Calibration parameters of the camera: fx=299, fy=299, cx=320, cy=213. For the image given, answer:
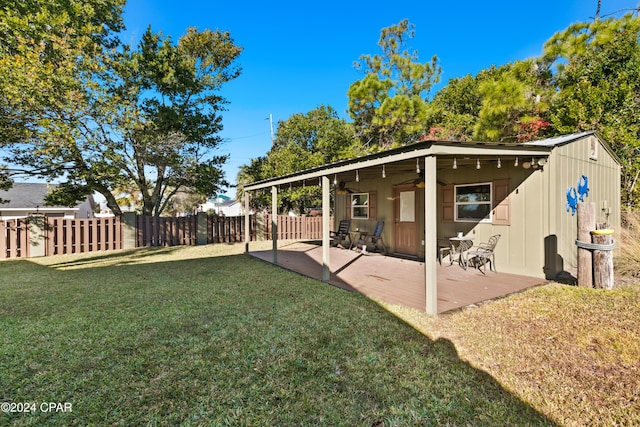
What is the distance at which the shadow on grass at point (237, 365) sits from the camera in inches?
79.2

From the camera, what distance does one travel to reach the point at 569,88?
37.3ft

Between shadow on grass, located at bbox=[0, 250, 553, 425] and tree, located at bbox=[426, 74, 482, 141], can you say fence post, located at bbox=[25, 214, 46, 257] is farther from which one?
tree, located at bbox=[426, 74, 482, 141]

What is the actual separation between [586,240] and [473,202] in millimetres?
2151

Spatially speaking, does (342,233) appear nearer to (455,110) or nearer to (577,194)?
(577,194)

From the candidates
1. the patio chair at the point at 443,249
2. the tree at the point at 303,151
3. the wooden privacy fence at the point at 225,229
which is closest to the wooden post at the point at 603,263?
the patio chair at the point at 443,249

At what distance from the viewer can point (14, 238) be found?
349 inches

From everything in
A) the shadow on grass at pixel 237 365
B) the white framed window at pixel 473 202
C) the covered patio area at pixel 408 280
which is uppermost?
the white framed window at pixel 473 202

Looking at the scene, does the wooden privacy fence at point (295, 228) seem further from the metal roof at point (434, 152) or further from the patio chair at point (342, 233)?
the metal roof at point (434, 152)

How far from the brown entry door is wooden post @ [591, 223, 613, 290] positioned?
3.71 meters

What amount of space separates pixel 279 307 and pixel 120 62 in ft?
38.1

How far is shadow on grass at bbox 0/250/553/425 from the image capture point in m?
2.01

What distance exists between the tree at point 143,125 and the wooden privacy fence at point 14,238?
2333 mm

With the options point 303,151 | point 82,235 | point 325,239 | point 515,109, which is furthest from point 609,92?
point 82,235

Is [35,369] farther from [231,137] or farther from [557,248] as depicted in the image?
[231,137]
